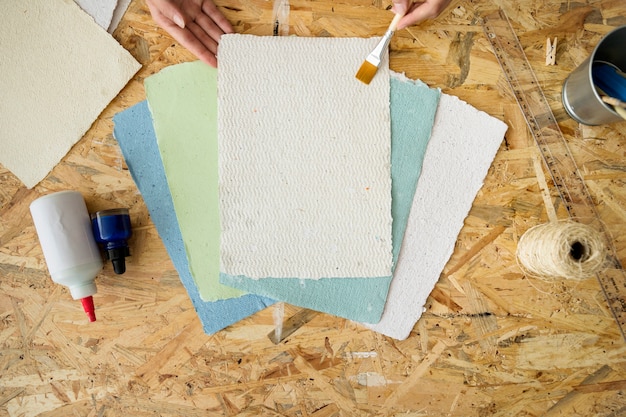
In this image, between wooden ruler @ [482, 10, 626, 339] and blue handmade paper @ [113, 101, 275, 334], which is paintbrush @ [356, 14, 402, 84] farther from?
blue handmade paper @ [113, 101, 275, 334]

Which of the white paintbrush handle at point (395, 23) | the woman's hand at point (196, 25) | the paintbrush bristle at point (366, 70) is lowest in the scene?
the paintbrush bristle at point (366, 70)

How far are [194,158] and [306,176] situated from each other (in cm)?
21

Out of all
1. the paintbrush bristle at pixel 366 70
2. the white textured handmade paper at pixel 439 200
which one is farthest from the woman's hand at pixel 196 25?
the white textured handmade paper at pixel 439 200

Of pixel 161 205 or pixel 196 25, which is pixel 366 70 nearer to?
pixel 196 25

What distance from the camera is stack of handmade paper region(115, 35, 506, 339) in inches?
30.7

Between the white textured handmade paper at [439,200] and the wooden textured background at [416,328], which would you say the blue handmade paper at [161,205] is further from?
the white textured handmade paper at [439,200]

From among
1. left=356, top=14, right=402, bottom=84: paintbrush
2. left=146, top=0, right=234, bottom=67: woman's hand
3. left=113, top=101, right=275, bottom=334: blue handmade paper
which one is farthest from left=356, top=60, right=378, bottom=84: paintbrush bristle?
left=113, top=101, right=275, bottom=334: blue handmade paper

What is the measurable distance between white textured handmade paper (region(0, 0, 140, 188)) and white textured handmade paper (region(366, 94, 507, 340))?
1.96 ft

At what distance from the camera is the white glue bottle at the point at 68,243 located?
0.73m

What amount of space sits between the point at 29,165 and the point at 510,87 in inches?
36.6

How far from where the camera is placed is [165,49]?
2.64ft

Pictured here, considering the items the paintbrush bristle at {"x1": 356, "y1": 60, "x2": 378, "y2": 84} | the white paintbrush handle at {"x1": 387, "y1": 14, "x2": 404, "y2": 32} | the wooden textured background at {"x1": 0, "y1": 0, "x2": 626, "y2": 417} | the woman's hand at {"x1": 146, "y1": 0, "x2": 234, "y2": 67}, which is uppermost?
the woman's hand at {"x1": 146, "y1": 0, "x2": 234, "y2": 67}

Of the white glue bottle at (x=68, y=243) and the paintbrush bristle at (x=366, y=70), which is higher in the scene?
the paintbrush bristle at (x=366, y=70)

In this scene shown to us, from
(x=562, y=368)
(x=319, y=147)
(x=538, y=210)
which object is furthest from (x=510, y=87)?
(x=562, y=368)
